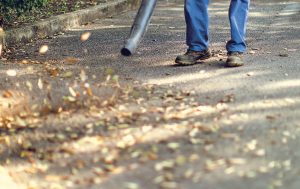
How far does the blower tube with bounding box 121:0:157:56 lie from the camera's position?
4821mm

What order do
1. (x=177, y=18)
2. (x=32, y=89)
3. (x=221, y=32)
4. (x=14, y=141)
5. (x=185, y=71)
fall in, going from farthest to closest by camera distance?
(x=177, y=18) → (x=221, y=32) → (x=185, y=71) → (x=32, y=89) → (x=14, y=141)

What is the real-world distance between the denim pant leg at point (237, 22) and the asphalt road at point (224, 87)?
0.60 feet

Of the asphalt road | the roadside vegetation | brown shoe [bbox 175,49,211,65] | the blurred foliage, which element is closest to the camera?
the asphalt road

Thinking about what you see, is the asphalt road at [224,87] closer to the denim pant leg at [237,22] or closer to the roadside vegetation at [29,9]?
the denim pant leg at [237,22]

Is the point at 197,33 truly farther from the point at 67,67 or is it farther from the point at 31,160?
the point at 31,160

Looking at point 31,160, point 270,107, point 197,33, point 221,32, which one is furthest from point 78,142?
point 221,32

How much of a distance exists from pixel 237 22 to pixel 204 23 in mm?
304

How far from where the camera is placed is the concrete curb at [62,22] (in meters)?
6.50

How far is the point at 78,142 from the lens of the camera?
3.36 m

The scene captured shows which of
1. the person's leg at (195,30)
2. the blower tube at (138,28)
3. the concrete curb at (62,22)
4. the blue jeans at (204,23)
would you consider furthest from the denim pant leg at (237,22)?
the concrete curb at (62,22)

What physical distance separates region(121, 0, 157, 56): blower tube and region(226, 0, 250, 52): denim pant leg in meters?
0.74

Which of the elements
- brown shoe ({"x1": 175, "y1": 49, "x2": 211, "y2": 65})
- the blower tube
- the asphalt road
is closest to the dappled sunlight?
the asphalt road

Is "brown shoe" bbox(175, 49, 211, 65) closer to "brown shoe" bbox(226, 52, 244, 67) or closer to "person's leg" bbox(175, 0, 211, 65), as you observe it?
"person's leg" bbox(175, 0, 211, 65)

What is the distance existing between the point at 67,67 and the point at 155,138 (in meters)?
2.03
